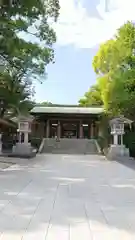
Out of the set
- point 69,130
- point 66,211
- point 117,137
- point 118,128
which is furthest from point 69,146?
point 66,211

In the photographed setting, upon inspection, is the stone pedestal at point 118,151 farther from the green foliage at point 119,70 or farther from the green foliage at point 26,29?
the green foliage at point 26,29

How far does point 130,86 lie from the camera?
1592cm

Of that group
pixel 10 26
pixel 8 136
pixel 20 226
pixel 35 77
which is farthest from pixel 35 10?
pixel 8 136

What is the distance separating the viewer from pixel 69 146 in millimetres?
28078

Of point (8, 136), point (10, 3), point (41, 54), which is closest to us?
point (10, 3)

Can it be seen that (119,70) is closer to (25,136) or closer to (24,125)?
(24,125)

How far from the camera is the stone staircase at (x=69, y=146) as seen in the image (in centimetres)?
2620

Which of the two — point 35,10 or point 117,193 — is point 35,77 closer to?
point 35,10

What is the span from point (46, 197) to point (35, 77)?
15170mm

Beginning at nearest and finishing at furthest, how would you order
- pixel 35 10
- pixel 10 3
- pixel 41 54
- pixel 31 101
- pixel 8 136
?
pixel 10 3
pixel 35 10
pixel 41 54
pixel 31 101
pixel 8 136

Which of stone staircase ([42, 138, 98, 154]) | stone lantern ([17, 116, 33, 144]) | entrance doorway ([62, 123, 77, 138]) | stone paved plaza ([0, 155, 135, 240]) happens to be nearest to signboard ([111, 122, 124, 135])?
stone staircase ([42, 138, 98, 154])

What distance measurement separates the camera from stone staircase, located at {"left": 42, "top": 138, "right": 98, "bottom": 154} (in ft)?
86.0

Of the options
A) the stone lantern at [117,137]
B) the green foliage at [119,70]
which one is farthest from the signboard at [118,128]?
the green foliage at [119,70]

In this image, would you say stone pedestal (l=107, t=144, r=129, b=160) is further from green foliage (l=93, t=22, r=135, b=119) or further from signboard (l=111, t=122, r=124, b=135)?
green foliage (l=93, t=22, r=135, b=119)
